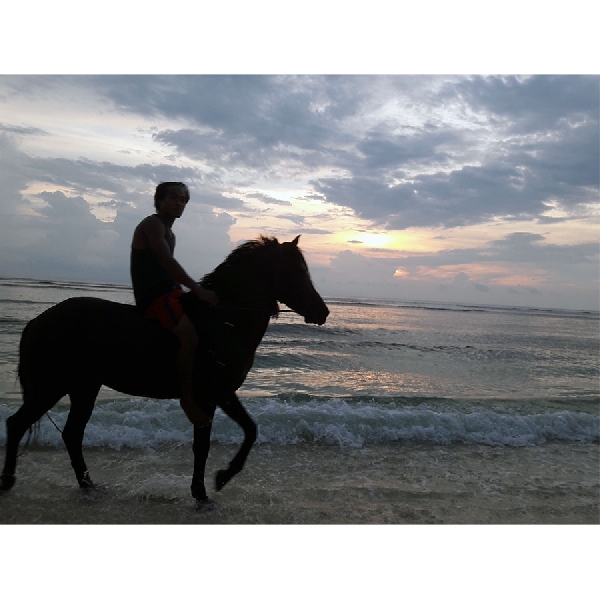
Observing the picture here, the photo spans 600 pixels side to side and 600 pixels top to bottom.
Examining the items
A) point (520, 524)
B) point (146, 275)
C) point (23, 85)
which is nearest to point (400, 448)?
point (520, 524)

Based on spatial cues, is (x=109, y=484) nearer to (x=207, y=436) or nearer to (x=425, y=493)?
(x=207, y=436)

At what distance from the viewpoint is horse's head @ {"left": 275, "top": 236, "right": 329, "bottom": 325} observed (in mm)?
3258

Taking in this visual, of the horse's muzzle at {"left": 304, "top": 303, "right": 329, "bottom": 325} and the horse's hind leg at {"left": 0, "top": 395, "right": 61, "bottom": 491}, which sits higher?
the horse's muzzle at {"left": 304, "top": 303, "right": 329, "bottom": 325}

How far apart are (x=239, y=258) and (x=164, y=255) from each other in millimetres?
609

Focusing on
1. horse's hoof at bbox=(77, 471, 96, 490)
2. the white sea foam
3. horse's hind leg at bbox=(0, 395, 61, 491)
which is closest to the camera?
horse's hind leg at bbox=(0, 395, 61, 491)

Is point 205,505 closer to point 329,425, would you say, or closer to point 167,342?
point 167,342

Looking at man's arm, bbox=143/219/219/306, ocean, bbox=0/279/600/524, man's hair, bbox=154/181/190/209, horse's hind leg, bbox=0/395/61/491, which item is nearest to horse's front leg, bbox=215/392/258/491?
ocean, bbox=0/279/600/524

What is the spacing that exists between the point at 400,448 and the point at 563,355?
1293cm

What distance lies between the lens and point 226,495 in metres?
3.78

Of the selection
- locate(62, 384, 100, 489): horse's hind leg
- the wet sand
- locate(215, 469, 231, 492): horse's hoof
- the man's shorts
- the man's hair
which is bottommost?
the wet sand

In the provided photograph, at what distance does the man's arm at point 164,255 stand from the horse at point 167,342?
0.77 ft

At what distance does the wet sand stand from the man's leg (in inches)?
34.9

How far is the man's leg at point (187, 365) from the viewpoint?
10.4 feet

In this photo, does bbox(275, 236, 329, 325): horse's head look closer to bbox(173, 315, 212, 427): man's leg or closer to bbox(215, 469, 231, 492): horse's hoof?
bbox(173, 315, 212, 427): man's leg
